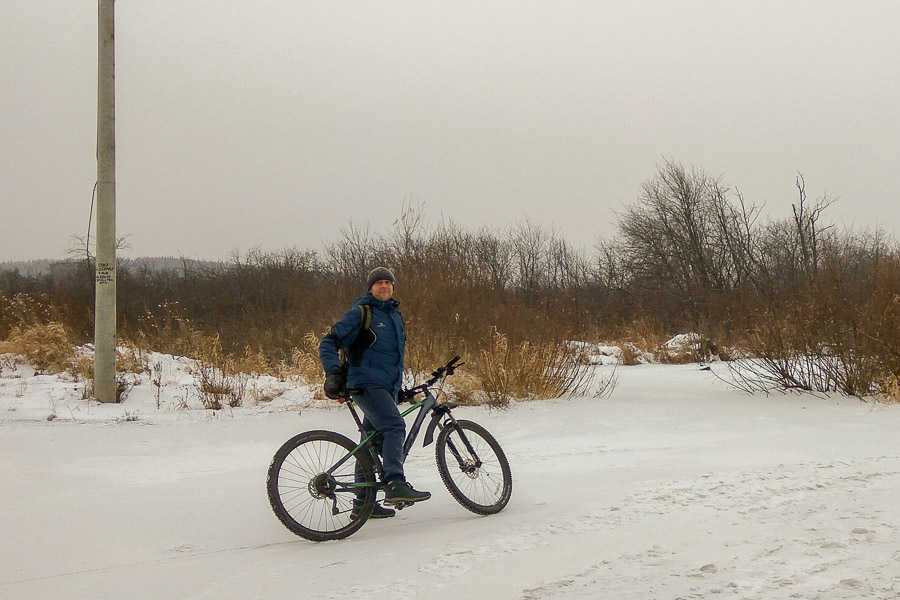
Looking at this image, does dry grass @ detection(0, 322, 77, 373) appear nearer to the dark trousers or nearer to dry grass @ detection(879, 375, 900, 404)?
the dark trousers

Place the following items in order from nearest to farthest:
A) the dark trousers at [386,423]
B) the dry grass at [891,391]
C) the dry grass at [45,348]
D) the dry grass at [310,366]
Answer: the dark trousers at [386,423]
the dry grass at [891,391]
the dry grass at [310,366]
the dry grass at [45,348]

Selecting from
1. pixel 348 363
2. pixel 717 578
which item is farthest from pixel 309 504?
pixel 717 578

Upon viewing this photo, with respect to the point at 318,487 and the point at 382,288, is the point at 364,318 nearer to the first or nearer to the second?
the point at 382,288

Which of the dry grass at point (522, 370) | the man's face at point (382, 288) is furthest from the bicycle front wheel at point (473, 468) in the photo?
the dry grass at point (522, 370)

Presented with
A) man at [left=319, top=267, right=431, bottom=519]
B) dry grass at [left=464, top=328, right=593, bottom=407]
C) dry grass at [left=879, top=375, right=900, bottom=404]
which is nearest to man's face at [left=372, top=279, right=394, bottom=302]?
man at [left=319, top=267, right=431, bottom=519]

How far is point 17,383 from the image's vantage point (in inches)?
463

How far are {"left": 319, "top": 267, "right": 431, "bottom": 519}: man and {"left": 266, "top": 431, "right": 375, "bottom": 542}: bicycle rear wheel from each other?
0.19 meters

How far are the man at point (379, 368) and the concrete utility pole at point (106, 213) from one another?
7171mm

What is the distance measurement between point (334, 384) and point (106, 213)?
26.0ft

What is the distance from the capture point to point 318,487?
4.93m

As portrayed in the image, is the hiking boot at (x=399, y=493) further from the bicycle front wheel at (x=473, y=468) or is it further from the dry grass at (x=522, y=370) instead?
the dry grass at (x=522, y=370)

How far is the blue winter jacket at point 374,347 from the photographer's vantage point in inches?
202

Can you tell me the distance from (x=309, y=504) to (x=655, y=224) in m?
29.0

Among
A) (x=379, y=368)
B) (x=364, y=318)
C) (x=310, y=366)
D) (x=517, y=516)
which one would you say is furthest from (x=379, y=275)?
(x=310, y=366)
